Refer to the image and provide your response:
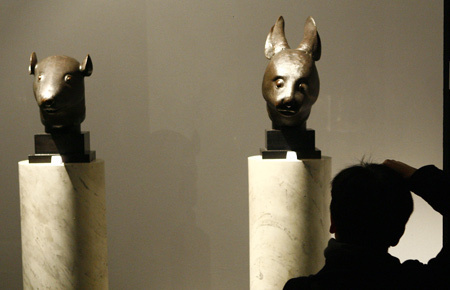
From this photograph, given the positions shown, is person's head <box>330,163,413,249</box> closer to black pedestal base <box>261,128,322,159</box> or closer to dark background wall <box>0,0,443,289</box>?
black pedestal base <box>261,128,322,159</box>

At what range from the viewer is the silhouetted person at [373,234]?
1.36 meters

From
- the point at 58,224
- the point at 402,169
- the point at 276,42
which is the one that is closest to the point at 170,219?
the point at 58,224

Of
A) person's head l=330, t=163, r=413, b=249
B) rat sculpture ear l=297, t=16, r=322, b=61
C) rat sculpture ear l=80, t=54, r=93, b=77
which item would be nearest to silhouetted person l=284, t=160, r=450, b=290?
person's head l=330, t=163, r=413, b=249

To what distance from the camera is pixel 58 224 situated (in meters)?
2.63

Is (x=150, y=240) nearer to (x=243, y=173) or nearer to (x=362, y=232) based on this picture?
(x=243, y=173)

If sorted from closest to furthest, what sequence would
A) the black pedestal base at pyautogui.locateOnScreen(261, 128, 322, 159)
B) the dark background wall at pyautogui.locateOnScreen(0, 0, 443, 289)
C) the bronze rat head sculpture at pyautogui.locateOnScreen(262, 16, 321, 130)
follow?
the bronze rat head sculpture at pyautogui.locateOnScreen(262, 16, 321, 130), the black pedestal base at pyautogui.locateOnScreen(261, 128, 322, 159), the dark background wall at pyautogui.locateOnScreen(0, 0, 443, 289)

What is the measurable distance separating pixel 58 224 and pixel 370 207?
1.67 metres

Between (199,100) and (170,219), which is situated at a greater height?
(199,100)

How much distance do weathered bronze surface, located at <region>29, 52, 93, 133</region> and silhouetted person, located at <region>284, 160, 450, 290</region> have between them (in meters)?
1.57

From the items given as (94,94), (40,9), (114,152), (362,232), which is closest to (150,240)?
(114,152)

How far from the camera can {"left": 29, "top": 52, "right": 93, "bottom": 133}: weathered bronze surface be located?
2596 millimetres

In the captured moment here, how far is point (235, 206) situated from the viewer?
143 inches

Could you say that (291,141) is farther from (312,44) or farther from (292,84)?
(312,44)

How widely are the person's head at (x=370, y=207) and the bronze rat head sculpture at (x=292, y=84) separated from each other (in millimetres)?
1117
